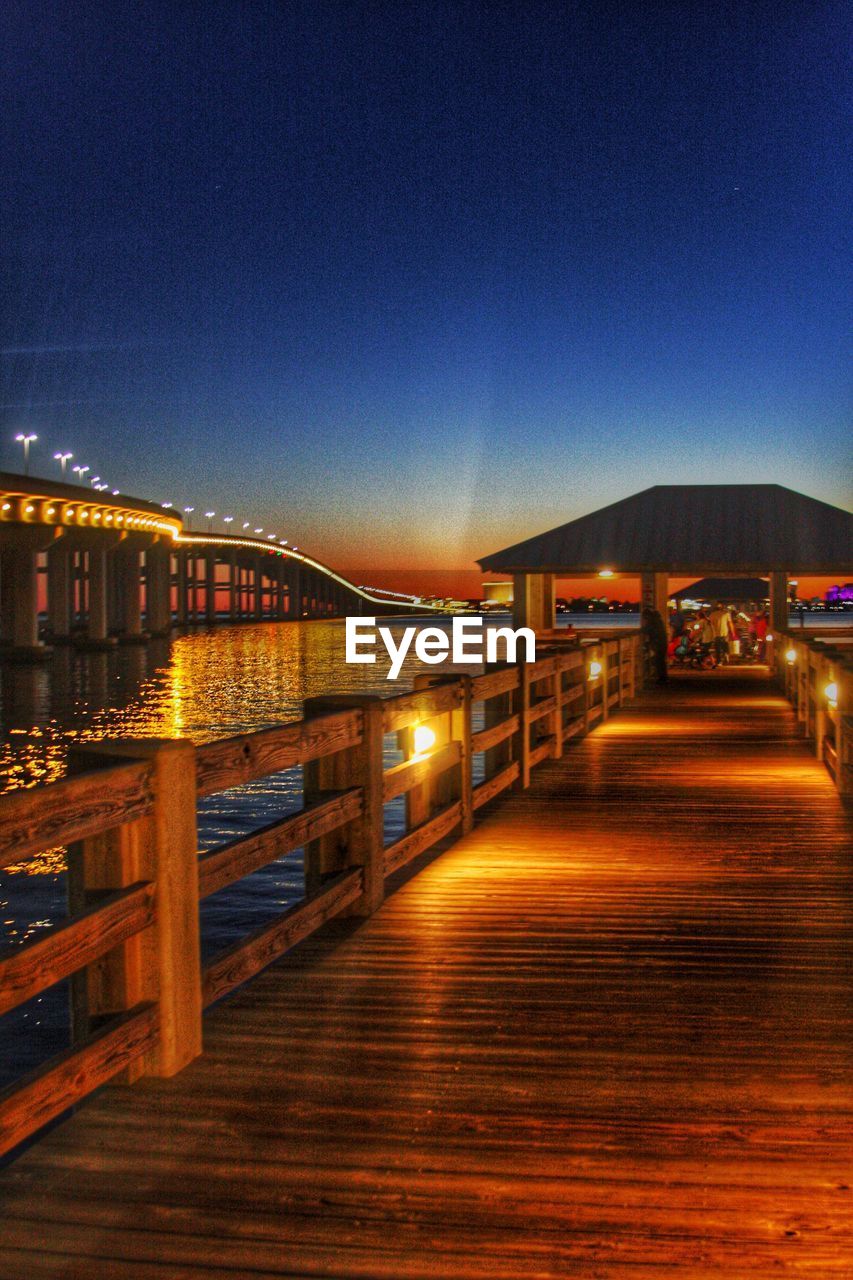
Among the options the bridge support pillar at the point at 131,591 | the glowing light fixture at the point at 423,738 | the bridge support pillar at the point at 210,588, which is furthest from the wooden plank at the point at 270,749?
the bridge support pillar at the point at 210,588

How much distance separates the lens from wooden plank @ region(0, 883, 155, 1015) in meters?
3.48

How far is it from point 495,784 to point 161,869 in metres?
6.99

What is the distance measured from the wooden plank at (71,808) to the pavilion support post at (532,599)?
32.2 metres

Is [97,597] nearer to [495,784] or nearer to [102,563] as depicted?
[102,563]

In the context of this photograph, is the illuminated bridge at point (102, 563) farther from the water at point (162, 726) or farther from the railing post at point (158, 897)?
the railing post at point (158, 897)

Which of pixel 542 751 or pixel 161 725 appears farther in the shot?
pixel 161 725

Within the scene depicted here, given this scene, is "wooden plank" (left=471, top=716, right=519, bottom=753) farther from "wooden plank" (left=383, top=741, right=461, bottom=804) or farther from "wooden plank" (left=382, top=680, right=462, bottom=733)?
"wooden plank" (left=382, top=680, right=462, bottom=733)

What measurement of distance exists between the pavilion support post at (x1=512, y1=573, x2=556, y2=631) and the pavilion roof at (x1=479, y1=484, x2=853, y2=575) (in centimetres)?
63

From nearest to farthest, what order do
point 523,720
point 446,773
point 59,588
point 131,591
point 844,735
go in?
1. point 446,773
2. point 844,735
3. point 523,720
4. point 59,588
5. point 131,591

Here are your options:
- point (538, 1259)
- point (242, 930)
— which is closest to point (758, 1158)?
point (538, 1259)

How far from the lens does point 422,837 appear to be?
8.34 meters

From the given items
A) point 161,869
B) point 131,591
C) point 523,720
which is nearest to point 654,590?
point 523,720

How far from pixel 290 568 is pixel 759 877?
157251 mm

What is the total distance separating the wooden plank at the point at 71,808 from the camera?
11.5 feet
